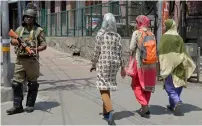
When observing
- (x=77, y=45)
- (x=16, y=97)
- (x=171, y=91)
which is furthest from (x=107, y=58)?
(x=77, y=45)

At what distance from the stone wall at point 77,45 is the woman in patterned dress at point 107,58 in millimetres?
7238

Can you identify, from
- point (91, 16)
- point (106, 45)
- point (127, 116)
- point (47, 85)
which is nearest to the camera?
point (106, 45)

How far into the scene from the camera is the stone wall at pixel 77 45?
1658cm

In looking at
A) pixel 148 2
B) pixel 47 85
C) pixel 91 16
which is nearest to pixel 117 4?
pixel 148 2

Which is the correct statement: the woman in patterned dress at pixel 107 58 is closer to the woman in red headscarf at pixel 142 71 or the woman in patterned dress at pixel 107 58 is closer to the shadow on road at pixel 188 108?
the woman in red headscarf at pixel 142 71

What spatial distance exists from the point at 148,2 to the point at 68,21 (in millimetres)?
7453

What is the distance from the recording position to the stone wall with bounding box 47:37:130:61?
16581 mm

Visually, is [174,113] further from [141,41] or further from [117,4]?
[117,4]

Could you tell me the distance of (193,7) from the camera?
15.1 m

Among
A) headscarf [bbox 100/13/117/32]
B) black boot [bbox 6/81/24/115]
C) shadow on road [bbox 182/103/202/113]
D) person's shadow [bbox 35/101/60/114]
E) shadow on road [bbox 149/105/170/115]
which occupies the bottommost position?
shadow on road [bbox 182/103/202/113]

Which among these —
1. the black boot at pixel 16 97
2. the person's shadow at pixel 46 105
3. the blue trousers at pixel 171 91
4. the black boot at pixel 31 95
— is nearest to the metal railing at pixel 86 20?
the person's shadow at pixel 46 105

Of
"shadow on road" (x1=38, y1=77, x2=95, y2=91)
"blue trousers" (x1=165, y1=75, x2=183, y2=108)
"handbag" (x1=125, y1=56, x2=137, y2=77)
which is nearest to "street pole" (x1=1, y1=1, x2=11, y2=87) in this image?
"shadow on road" (x1=38, y1=77, x2=95, y2=91)

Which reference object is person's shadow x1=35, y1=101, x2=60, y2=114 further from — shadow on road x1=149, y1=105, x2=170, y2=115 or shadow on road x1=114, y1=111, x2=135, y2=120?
shadow on road x1=149, y1=105, x2=170, y2=115

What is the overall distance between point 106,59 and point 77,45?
41.0 feet
